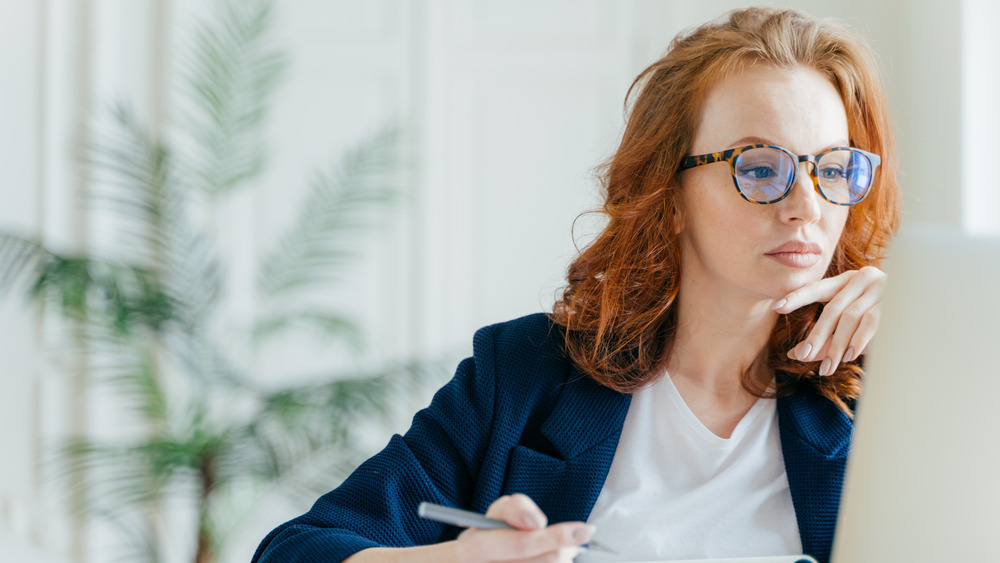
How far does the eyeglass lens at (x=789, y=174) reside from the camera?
1133 millimetres

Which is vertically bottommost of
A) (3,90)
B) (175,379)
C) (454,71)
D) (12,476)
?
(12,476)

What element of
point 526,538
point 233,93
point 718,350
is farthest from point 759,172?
point 233,93

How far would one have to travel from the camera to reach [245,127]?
2477 mm

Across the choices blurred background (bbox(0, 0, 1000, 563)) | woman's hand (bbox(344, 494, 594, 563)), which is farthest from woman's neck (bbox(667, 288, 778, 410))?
blurred background (bbox(0, 0, 1000, 563))

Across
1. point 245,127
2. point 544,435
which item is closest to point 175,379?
point 245,127

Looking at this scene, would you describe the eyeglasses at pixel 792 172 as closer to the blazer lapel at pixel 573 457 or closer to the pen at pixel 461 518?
the blazer lapel at pixel 573 457

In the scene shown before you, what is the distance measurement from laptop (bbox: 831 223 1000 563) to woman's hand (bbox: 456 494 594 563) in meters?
0.24

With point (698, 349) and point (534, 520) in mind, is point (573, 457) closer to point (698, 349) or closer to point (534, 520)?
point (698, 349)

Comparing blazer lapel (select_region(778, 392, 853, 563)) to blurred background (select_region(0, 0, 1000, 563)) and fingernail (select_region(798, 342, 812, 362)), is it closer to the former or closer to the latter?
fingernail (select_region(798, 342, 812, 362))

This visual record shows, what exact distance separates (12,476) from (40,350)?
451 millimetres

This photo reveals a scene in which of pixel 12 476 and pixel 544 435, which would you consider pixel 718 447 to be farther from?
pixel 12 476

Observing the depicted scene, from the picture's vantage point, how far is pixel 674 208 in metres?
1.30

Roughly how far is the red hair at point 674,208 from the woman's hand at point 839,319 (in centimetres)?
7

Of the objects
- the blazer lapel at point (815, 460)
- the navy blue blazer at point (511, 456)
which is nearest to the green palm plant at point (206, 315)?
the navy blue blazer at point (511, 456)
